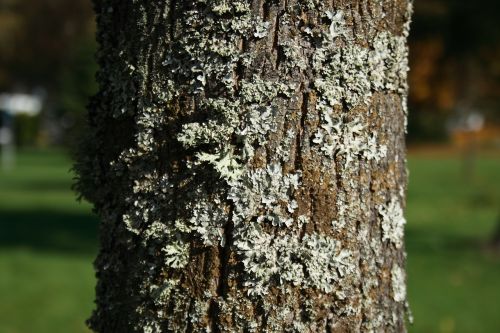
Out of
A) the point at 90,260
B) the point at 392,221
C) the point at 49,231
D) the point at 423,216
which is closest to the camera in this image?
the point at 392,221

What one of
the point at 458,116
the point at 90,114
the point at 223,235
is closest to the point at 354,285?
the point at 223,235

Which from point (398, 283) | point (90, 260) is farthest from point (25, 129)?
point (398, 283)

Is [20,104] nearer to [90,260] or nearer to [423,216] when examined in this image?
[423,216]

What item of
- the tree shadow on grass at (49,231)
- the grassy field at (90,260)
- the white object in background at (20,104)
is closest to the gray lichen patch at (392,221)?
the grassy field at (90,260)

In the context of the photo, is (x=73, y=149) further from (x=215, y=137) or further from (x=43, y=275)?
(x=43, y=275)

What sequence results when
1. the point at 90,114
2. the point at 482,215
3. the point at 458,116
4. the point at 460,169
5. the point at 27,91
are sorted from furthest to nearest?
the point at 27,91, the point at 458,116, the point at 460,169, the point at 482,215, the point at 90,114

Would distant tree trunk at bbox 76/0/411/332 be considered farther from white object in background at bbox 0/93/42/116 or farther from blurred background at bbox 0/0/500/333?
white object in background at bbox 0/93/42/116

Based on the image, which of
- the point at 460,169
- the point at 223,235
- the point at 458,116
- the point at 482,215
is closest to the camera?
the point at 223,235
